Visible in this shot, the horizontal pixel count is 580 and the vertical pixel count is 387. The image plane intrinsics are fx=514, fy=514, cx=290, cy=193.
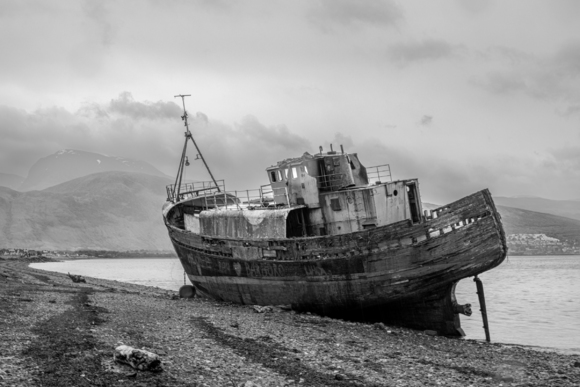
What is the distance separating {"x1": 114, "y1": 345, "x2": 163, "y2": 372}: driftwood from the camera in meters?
9.93

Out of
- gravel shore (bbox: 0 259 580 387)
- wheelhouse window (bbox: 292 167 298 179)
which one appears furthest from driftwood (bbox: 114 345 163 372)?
wheelhouse window (bbox: 292 167 298 179)

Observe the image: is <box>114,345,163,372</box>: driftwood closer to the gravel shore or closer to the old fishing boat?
the gravel shore

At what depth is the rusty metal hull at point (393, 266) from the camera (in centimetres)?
1808

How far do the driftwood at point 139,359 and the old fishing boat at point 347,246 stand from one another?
35.2 ft

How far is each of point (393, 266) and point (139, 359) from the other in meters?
11.3

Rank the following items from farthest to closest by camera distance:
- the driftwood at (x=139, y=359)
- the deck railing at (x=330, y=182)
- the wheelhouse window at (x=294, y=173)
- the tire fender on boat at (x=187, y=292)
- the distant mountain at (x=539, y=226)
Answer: the distant mountain at (x=539, y=226) < the tire fender on boat at (x=187, y=292) < the wheelhouse window at (x=294, y=173) < the deck railing at (x=330, y=182) < the driftwood at (x=139, y=359)

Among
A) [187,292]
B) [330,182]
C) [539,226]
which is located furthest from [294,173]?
[539,226]

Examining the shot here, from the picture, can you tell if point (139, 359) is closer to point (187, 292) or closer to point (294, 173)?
point (294, 173)

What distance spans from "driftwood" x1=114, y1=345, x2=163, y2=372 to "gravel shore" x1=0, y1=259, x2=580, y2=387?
15 cm

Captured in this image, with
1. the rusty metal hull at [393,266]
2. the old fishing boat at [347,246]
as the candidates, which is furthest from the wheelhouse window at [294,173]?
the rusty metal hull at [393,266]

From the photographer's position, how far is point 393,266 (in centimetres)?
1909

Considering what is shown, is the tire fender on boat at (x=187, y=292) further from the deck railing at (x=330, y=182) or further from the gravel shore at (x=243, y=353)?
the deck railing at (x=330, y=182)

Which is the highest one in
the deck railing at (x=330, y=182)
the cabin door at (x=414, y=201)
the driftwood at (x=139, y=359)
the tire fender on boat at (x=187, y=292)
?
the deck railing at (x=330, y=182)

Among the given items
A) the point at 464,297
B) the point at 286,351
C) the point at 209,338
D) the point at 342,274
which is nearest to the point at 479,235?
the point at 342,274
